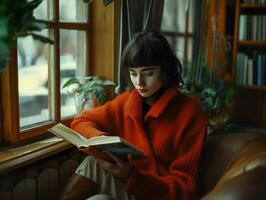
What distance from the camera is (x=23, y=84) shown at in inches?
71.6

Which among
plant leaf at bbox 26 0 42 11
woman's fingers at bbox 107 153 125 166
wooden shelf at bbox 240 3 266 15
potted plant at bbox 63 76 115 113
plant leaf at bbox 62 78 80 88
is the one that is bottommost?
woman's fingers at bbox 107 153 125 166

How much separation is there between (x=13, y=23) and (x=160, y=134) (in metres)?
0.83

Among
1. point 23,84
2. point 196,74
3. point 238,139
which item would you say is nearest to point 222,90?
point 196,74

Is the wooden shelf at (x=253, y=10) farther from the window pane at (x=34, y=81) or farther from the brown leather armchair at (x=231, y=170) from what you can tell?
the window pane at (x=34, y=81)

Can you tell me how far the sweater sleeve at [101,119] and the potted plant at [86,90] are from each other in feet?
0.99

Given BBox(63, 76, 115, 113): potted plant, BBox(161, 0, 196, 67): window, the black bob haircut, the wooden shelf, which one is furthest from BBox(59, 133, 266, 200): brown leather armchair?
the wooden shelf

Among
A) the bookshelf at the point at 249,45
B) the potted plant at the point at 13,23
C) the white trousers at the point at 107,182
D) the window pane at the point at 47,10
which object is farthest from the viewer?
the bookshelf at the point at 249,45

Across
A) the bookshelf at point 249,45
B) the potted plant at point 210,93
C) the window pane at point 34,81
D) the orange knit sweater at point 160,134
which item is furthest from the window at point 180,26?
the orange knit sweater at point 160,134

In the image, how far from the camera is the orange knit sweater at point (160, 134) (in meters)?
1.52

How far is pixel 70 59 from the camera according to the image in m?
2.14

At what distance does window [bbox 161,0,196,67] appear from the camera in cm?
303

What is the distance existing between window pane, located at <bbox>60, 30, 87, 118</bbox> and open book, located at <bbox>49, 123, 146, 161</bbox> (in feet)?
2.23

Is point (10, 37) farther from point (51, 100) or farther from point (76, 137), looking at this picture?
point (51, 100)

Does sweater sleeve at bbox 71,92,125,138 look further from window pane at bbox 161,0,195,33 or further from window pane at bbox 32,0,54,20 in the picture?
window pane at bbox 161,0,195,33
